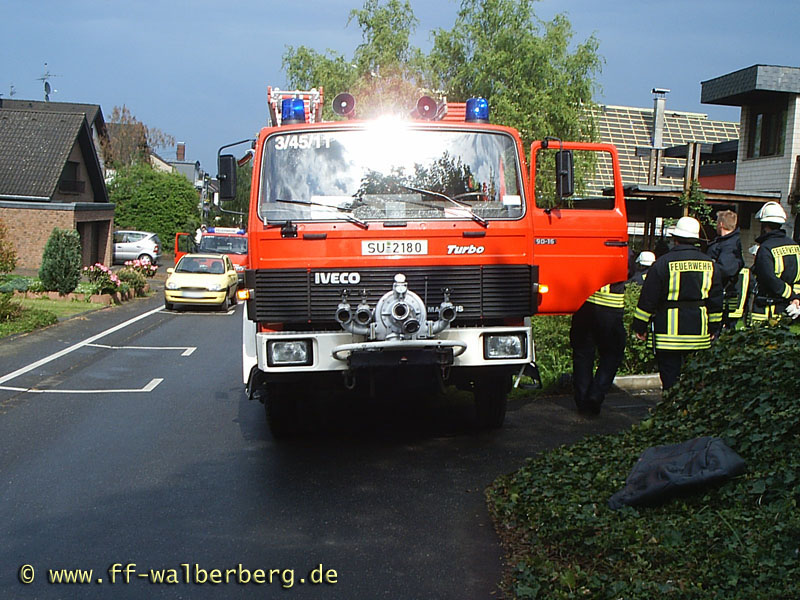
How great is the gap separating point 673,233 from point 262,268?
3616 mm

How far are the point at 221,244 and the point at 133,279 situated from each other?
5044 millimetres

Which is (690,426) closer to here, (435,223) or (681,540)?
(681,540)

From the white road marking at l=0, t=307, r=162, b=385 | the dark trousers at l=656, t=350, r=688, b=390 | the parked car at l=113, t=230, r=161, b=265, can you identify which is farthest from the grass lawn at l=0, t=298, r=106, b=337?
the parked car at l=113, t=230, r=161, b=265

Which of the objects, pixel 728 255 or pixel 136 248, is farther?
pixel 136 248

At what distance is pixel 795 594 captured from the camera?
389cm

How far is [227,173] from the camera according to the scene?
809 centimetres

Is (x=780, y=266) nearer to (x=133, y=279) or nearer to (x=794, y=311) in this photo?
(x=794, y=311)

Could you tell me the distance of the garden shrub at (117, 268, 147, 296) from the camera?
2686 centimetres

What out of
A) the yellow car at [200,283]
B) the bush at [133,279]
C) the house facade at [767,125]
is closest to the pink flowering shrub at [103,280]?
the bush at [133,279]

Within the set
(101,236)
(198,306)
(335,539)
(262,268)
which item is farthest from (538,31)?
(335,539)

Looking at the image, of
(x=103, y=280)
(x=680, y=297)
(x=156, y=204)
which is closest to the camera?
(x=680, y=297)

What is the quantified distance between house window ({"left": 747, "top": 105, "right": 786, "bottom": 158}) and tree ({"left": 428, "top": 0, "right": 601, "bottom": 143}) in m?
5.38

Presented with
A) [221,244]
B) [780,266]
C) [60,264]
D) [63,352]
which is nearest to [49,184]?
[221,244]

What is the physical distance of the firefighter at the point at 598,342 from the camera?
29.0 feet
